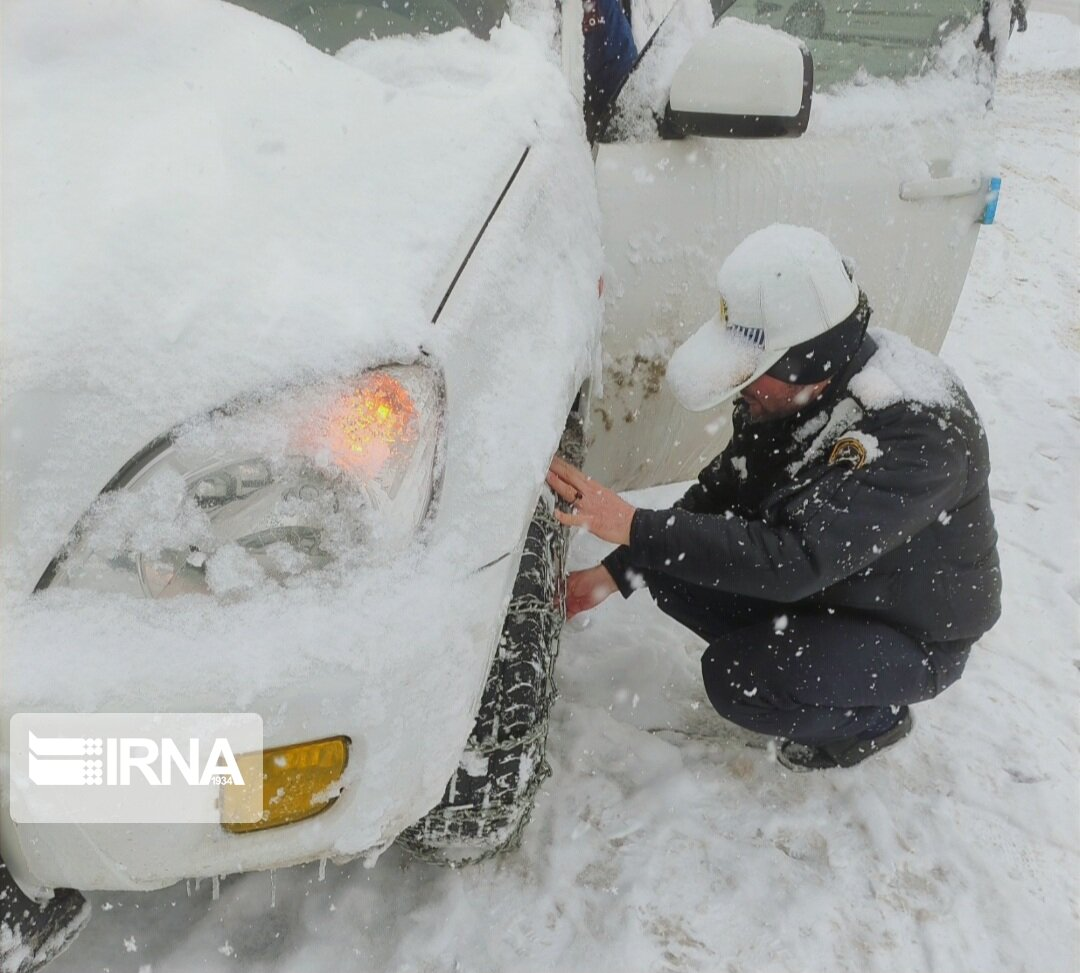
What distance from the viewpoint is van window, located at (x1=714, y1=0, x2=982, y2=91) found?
9.46 ft

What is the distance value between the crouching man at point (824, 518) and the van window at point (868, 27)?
1.36m

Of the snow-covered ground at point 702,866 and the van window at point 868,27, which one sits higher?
the van window at point 868,27

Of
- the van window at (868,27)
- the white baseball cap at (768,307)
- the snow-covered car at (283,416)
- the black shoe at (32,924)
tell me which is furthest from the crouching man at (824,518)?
the van window at (868,27)

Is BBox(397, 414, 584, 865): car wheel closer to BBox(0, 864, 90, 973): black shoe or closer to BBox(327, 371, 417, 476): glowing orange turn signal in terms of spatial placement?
BBox(327, 371, 417, 476): glowing orange turn signal

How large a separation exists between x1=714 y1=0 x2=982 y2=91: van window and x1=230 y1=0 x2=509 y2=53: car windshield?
1.12 metres

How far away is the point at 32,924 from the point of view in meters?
1.19

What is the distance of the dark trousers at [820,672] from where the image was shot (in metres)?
2.01

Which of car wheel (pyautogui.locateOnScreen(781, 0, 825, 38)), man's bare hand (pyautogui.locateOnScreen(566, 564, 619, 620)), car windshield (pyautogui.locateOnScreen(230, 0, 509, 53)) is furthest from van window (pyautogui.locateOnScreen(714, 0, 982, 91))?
man's bare hand (pyautogui.locateOnScreen(566, 564, 619, 620))

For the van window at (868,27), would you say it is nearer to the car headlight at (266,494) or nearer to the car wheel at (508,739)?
the car wheel at (508,739)

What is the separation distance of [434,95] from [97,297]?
908 millimetres

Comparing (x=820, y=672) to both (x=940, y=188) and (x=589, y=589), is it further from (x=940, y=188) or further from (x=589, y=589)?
(x=940, y=188)

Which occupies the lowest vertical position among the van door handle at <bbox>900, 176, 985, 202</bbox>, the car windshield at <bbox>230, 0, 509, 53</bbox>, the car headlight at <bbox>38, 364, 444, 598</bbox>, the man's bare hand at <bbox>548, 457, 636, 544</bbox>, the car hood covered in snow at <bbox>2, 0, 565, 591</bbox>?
the man's bare hand at <bbox>548, 457, 636, 544</bbox>

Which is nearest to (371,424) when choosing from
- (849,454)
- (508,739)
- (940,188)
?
(508,739)

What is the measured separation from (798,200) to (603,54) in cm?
70
